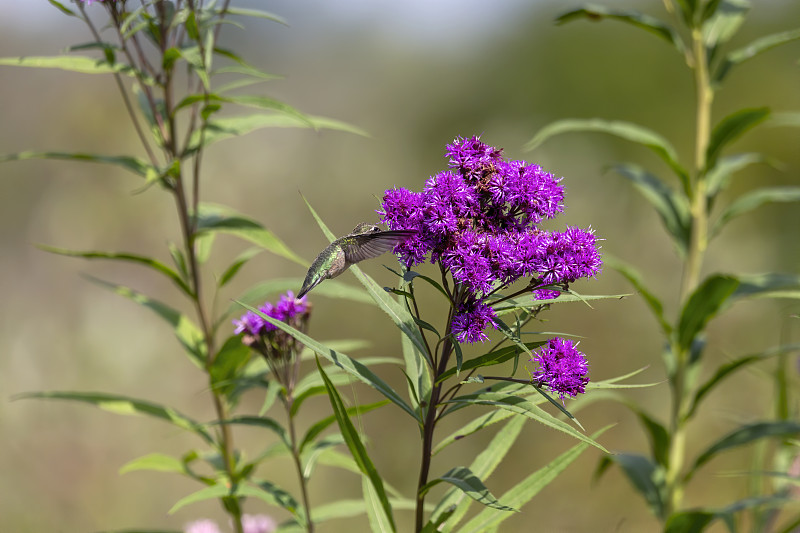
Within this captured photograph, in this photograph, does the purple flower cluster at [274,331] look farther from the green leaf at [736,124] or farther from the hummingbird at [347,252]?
the green leaf at [736,124]

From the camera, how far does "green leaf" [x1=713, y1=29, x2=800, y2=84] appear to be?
1965mm

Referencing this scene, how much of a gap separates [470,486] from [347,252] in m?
0.47

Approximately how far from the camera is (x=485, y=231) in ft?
3.92

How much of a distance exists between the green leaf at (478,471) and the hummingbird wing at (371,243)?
486 millimetres

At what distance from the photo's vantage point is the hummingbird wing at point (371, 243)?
1114mm

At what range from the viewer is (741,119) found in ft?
6.82

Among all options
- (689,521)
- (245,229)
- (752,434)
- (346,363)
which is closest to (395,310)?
(346,363)

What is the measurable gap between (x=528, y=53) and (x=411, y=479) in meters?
6.50

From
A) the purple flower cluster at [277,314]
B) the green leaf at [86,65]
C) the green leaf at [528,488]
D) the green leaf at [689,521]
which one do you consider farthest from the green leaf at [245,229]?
the green leaf at [689,521]

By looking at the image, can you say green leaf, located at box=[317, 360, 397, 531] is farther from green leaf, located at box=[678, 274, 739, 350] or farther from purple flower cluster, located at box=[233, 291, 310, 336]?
green leaf, located at box=[678, 274, 739, 350]

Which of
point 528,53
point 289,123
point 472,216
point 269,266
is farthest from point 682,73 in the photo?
point 472,216

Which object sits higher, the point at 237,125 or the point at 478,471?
the point at 237,125

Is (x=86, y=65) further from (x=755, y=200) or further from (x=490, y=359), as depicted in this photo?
(x=755, y=200)

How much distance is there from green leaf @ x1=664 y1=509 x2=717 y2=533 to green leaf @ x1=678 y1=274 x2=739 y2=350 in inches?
21.7
